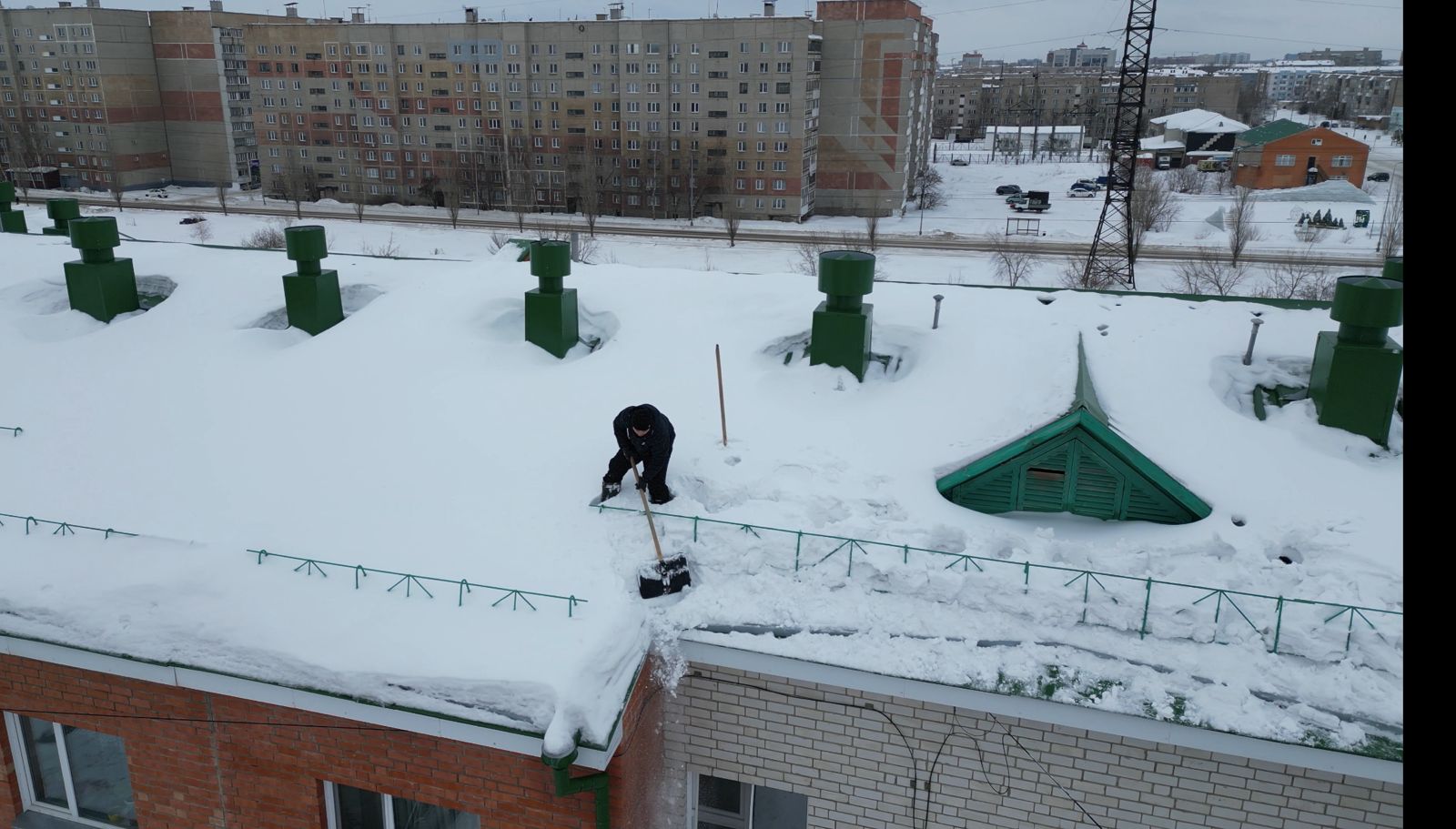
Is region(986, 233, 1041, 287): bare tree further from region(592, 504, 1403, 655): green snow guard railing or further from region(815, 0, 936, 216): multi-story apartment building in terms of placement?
region(592, 504, 1403, 655): green snow guard railing

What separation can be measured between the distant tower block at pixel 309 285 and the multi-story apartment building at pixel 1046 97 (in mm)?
119356

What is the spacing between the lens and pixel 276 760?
6.64 meters

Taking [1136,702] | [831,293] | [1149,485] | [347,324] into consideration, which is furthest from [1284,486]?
[347,324]

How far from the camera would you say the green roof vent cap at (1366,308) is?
7754mm

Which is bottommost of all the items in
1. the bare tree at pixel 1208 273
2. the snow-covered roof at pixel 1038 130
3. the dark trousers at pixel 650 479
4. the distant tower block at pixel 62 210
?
the bare tree at pixel 1208 273

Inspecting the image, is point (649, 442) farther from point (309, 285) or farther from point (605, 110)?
point (605, 110)

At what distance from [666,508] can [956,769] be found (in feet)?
9.61

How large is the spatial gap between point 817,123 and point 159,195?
150ft

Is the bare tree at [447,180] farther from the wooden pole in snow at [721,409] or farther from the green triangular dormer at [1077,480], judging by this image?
the green triangular dormer at [1077,480]

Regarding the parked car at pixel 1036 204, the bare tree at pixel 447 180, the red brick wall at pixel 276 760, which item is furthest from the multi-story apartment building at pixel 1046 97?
the red brick wall at pixel 276 760

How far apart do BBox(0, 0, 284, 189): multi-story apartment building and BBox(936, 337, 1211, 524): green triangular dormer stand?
242 feet

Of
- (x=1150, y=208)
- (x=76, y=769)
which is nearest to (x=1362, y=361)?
(x=76, y=769)

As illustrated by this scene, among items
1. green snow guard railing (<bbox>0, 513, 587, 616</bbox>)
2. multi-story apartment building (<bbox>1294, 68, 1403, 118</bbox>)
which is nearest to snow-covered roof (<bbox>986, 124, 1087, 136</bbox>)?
multi-story apartment building (<bbox>1294, 68, 1403, 118</bbox>)

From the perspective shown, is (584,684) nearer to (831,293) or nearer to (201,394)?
(831,293)
